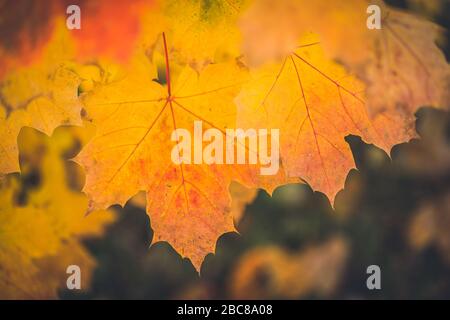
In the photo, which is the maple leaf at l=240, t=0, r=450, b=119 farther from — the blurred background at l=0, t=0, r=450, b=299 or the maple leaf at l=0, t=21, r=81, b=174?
the blurred background at l=0, t=0, r=450, b=299

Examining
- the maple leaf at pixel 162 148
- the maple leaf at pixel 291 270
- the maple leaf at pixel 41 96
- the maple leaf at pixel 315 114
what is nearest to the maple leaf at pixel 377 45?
the maple leaf at pixel 315 114

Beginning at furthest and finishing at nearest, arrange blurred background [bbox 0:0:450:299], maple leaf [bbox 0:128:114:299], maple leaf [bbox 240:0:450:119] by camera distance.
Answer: blurred background [bbox 0:0:450:299], maple leaf [bbox 0:128:114:299], maple leaf [bbox 240:0:450:119]

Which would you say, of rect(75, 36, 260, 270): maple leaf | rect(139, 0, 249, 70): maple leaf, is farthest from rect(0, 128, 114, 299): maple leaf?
rect(139, 0, 249, 70): maple leaf

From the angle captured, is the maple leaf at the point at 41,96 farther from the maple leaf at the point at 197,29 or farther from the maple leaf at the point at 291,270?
the maple leaf at the point at 291,270

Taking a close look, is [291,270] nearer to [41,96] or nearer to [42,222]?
[42,222]

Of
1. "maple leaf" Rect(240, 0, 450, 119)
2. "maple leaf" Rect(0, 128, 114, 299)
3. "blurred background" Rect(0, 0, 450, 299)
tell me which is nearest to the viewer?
"maple leaf" Rect(240, 0, 450, 119)

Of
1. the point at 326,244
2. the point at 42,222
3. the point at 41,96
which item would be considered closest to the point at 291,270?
the point at 326,244
